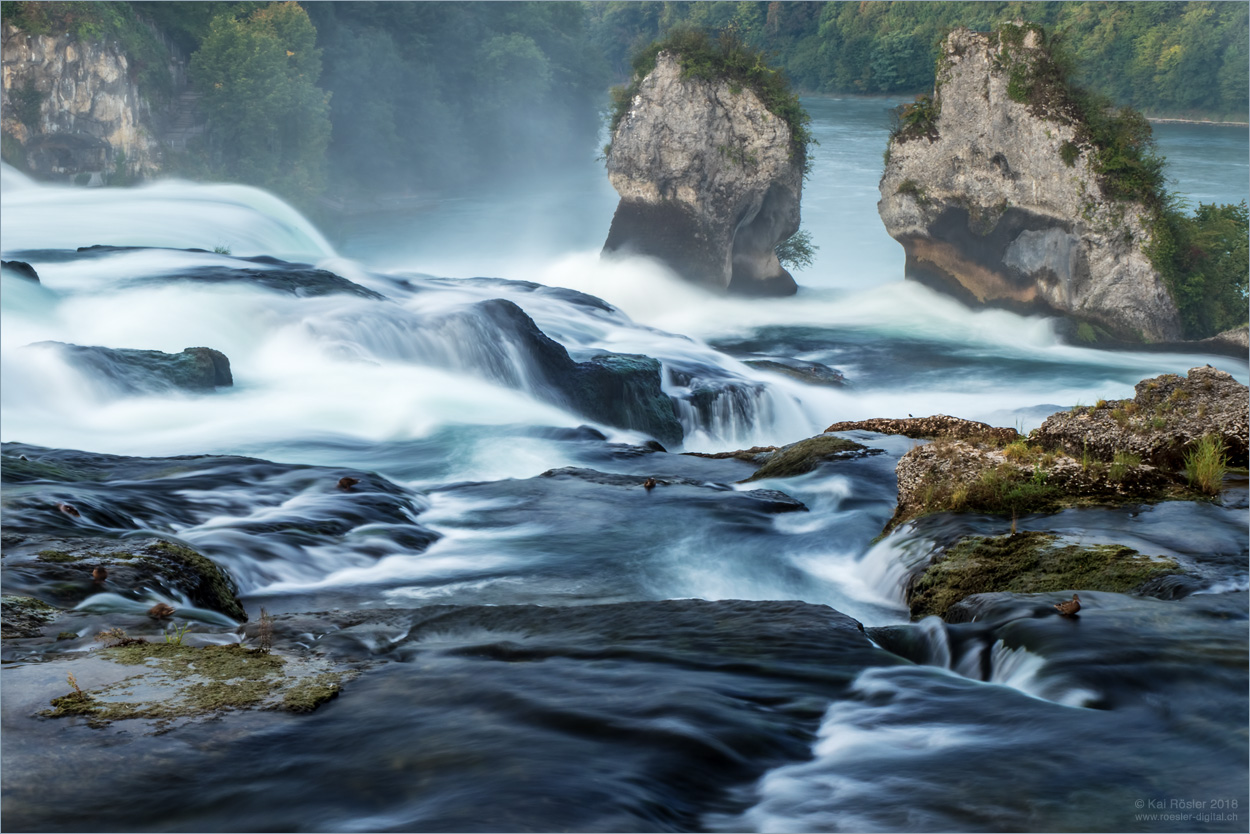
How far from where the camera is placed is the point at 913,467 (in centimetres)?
897

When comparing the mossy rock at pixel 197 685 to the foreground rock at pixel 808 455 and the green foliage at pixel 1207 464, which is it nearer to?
the green foliage at pixel 1207 464

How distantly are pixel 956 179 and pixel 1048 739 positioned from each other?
3307 cm

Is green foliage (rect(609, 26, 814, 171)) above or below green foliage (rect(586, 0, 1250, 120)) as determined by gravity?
below

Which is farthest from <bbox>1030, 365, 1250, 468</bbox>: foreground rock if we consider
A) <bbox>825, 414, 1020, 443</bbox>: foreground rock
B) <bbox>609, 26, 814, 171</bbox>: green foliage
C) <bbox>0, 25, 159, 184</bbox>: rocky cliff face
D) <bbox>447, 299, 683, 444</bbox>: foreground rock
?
<bbox>0, 25, 159, 184</bbox>: rocky cliff face

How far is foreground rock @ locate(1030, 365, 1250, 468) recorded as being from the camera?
9000mm

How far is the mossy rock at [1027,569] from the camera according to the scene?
656cm

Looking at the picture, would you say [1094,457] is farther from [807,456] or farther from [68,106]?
[68,106]

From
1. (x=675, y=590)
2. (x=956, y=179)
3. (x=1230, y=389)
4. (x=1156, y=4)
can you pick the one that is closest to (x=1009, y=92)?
(x=956, y=179)

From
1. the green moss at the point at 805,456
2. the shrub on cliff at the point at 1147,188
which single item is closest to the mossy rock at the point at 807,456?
the green moss at the point at 805,456

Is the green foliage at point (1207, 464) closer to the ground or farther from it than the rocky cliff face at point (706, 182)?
closer to the ground

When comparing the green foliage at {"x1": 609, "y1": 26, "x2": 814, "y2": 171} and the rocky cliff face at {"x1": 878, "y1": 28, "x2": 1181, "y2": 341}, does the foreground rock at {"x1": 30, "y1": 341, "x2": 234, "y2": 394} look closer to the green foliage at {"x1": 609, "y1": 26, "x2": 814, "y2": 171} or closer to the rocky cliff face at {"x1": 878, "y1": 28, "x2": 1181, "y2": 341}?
the green foliage at {"x1": 609, "y1": 26, "x2": 814, "y2": 171}

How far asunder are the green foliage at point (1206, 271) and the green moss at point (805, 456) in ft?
77.5

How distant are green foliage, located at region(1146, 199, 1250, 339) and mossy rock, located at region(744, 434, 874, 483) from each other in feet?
77.5

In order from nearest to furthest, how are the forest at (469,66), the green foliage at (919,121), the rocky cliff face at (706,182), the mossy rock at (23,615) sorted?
the mossy rock at (23,615) → the green foliage at (919,121) → the rocky cliff face at (706,182) → the forest at (469,66)
